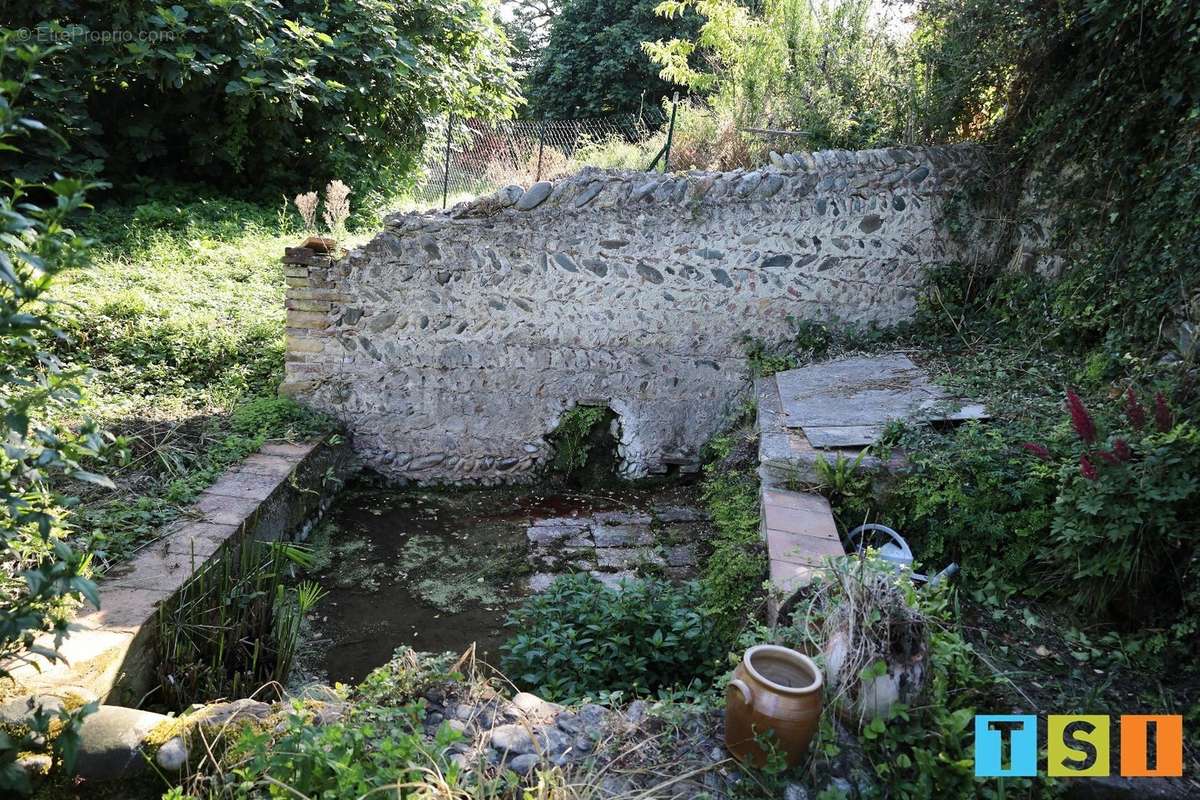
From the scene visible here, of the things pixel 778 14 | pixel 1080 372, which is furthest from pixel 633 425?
pixel 778 14

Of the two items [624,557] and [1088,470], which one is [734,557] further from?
[1088,470]

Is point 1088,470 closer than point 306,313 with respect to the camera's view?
Yes

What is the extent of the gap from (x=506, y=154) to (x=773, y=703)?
1094cm

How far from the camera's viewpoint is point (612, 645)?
128 inches

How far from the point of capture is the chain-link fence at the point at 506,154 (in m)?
10.1

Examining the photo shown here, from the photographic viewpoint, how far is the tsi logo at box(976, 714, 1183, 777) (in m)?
2.34

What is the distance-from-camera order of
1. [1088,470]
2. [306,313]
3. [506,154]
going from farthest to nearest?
[506,154], [306,313], [1088,470]

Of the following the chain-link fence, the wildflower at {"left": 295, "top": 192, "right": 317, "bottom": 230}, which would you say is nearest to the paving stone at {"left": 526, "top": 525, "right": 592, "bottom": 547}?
the wildflower at {"left": 295, "top": 192, "right": 317, "bottom": 230}

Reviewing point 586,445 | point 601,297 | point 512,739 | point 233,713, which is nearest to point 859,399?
point 601,297

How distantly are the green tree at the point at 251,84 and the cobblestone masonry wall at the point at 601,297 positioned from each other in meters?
4.56

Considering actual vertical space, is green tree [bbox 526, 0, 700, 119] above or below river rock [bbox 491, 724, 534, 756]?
above

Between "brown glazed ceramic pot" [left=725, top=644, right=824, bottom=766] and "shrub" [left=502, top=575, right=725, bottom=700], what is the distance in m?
0.67

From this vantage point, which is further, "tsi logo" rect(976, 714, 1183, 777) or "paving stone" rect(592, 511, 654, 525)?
"paving stone" rect(592, 511, 654, 525)

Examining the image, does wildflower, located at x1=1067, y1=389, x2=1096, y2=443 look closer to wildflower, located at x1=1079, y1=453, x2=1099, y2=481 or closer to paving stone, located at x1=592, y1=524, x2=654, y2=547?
wildflower, located at x1=1079, y1=453, x2=1099, y2=481
